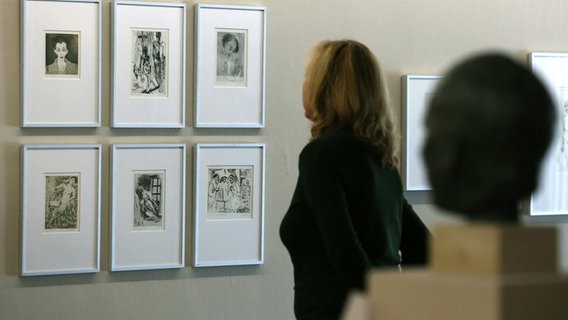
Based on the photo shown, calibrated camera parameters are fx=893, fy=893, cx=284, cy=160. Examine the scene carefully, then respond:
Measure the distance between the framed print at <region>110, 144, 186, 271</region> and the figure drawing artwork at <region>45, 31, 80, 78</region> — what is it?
46 centimetres

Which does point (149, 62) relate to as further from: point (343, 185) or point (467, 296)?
point (467, 296)

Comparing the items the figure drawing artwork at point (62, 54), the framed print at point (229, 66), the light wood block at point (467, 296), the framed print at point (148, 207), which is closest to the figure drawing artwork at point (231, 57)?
the framed print at point (229, 66)

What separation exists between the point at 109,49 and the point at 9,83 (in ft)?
1.75

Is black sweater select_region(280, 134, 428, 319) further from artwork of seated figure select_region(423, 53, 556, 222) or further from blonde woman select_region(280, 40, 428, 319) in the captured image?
artwork of seated figure select_region(423, 53, 556, 222)

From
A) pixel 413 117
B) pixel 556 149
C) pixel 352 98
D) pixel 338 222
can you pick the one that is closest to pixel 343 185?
pixel 338 222

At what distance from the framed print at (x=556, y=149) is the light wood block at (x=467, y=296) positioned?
4106mm

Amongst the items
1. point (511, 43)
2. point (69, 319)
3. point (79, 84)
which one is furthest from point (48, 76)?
point (511, 43)

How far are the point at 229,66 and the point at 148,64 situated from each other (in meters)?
0.44

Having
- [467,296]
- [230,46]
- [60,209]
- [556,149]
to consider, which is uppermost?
[230,46]

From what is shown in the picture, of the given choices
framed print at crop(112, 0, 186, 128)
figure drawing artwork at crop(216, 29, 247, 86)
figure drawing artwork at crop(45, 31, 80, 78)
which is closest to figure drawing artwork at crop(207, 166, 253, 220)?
framed print at crop(112, 0, 186, 128)

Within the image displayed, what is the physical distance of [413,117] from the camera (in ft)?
17.1

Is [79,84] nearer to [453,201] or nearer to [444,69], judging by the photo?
[444,69]

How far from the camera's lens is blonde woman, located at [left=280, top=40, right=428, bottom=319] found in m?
2.74

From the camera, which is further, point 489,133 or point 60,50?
point 60,50
